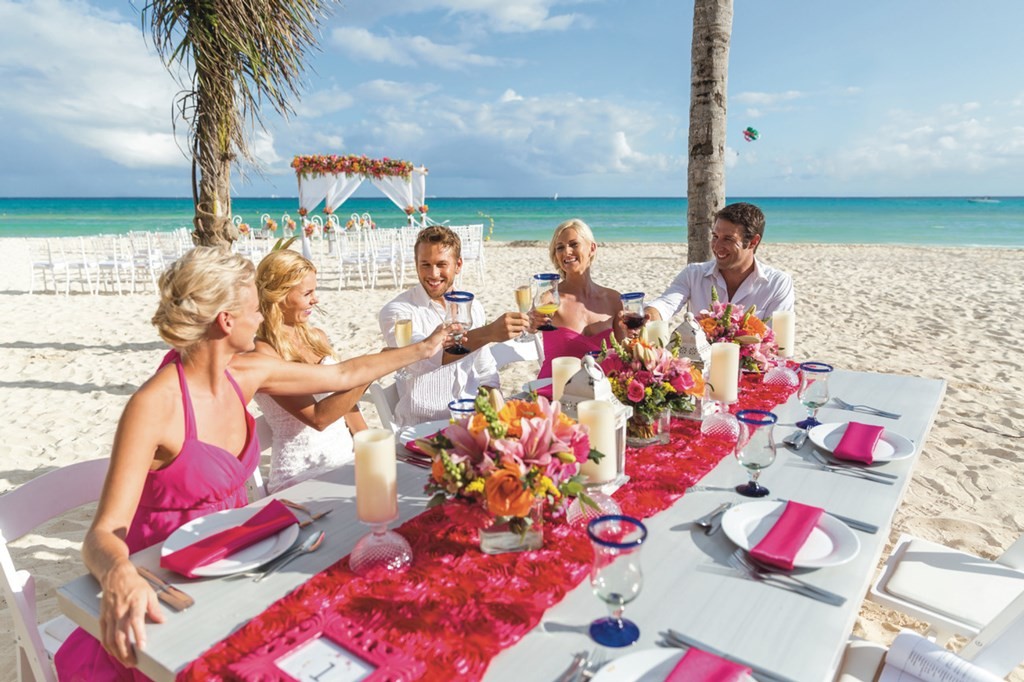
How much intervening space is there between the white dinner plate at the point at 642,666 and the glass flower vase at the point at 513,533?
0.39 metres

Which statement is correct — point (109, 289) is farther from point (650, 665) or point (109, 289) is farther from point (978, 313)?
point (978, 313)

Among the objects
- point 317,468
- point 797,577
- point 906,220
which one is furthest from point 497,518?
point 906,220

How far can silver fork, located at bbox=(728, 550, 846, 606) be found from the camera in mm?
1273

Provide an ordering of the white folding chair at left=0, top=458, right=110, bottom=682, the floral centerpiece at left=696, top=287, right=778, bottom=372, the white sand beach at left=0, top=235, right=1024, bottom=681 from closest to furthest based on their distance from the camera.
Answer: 1. the white folding chair at left=0, top=458, right=110, bottom=682
2. the floral centerpiece at left=696, top=287, right=778, bottom=372
3. the white sand beach at left=0, top=235, right=1024, bottom=681

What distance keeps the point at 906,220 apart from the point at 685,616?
134 ft

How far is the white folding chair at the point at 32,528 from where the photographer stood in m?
1.54

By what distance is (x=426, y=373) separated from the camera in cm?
326

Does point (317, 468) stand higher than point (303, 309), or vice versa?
point (303, 309)

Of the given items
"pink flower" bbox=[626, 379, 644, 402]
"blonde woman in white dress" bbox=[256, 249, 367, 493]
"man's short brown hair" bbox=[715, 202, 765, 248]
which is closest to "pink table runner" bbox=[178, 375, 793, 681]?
"pink flower" bbox=[626, 379, 644, 402]

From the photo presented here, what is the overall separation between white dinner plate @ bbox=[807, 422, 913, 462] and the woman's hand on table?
197cm

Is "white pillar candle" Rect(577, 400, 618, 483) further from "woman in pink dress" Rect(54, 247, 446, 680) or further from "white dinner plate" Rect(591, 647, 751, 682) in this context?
"woman in pink dress" Rect(54, 247, 446, 680)

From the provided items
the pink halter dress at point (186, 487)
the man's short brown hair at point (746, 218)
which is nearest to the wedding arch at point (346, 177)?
the man's short brown hair at point (746, 218)

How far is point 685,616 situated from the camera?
122 centimetres

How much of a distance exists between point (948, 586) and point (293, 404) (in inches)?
97.5
